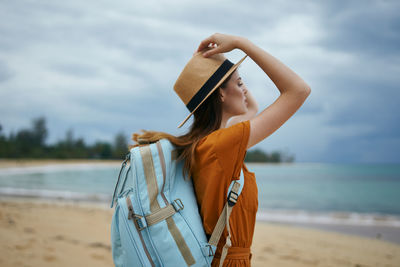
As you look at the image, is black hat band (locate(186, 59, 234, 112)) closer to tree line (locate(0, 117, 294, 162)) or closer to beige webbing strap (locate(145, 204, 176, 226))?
beige webbing strap (locate(145, 204, 176, 226))

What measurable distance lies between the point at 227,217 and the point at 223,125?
513 millimetres

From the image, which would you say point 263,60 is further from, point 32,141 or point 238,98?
point 32,141

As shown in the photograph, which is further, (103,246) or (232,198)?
(103,246)

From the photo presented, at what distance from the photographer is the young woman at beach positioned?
1.35 m

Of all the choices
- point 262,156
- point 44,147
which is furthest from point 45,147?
point 262,156

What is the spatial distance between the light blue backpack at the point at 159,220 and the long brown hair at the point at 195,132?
0.06m

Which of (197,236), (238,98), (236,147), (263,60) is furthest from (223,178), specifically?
(263,60)

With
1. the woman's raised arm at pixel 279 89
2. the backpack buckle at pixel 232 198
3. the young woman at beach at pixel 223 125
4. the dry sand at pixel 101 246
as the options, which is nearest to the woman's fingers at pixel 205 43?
the young woman at beach at pixel 223 125

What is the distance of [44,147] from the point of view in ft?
203

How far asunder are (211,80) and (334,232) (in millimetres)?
7514

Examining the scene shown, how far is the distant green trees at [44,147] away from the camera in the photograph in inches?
2162

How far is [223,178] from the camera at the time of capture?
1.35 metres

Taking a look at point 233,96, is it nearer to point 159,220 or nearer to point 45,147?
point 159,220

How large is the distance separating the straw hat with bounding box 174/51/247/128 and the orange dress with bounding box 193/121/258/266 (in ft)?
0.78
